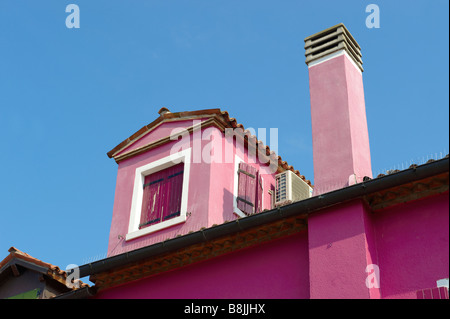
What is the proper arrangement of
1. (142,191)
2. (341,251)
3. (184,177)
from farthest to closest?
(142,191), (184,177), (341,251)

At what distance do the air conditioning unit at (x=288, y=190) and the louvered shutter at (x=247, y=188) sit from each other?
0.61 m

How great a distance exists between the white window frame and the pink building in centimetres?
2

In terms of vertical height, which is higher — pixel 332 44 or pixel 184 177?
pixel 332 44

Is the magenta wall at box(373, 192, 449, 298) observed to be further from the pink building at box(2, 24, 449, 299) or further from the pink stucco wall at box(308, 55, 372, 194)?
the pink stucco wall at box(308, 55, 372, 194)

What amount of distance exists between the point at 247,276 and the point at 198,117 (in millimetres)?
4250

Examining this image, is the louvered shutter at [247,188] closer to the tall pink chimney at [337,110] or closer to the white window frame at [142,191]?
the white window frame at [142,191]

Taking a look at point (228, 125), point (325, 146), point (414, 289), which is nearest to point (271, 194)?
point (228, 125)

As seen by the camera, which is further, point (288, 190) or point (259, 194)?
point (259, 194)

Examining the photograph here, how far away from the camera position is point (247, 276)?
9.98 metres

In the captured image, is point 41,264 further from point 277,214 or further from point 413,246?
point 413,246

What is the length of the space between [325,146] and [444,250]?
8.64ft

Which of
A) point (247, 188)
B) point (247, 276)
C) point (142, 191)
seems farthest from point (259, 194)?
point (247, 276)

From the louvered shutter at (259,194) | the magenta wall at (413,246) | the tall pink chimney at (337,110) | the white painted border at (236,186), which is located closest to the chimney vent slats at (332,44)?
the tall pink chimney at (337,110)

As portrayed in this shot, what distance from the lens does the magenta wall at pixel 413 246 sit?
8.50 meters
